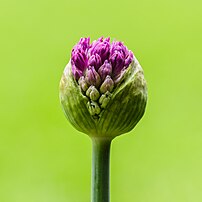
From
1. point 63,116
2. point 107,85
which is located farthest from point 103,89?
point 63,116

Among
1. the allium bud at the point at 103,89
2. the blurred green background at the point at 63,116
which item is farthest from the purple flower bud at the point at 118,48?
the blurred green background at the point at 63,116

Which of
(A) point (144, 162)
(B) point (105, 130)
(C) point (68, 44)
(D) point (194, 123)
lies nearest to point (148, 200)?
(A) point (144, 162)

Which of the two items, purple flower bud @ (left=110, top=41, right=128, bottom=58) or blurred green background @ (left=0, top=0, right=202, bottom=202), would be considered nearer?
purple flower bud @ (left=110, top=41, right=128, bottom=58)

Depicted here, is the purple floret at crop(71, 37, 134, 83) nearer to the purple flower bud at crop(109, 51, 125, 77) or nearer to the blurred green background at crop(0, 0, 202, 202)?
the purple flower bud at crop(109, 51, 125, 77)

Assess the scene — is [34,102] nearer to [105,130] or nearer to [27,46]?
[27,46]

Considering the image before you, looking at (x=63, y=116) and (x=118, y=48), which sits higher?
(x=63, y=116)

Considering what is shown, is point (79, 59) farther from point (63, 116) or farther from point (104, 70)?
point (63, 116)

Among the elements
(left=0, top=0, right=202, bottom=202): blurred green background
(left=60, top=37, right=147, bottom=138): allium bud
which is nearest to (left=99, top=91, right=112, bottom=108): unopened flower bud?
(left=60, top=37, right=147, bottom=138): allium bud

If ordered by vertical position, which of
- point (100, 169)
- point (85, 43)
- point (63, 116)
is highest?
point (63, 116)
